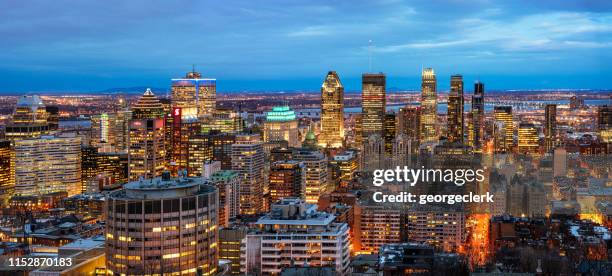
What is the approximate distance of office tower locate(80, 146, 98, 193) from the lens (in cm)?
3704

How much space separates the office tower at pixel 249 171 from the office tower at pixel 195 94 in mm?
23110

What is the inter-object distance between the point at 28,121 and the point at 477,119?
27689mm

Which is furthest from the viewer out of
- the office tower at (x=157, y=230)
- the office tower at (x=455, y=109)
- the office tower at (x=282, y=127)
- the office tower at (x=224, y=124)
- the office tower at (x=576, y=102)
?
the office tower at (x=282, y=127)

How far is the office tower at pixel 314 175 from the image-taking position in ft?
108

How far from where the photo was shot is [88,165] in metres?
38.3

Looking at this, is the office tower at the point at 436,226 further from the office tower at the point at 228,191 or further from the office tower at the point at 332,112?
the office tower at the point at 332,112

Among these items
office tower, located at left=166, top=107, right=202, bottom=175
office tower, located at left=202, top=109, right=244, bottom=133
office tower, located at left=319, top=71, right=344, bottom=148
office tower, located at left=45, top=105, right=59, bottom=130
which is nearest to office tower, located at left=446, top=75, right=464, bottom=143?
office tower, located at left=319, top=71, right=344, bottom=148

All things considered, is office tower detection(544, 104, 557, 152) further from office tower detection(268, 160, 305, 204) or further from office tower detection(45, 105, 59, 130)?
office tower detection(45, 105, 59, 130)

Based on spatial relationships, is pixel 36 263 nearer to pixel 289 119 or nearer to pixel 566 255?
pixel 566 255

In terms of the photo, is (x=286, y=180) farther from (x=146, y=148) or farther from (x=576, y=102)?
(x=576, y=102)

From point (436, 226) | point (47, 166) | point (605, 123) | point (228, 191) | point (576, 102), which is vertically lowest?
point (436, 226)

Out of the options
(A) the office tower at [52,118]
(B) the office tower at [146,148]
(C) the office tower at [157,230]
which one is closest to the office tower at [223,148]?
(B) the office tower at [146,148]

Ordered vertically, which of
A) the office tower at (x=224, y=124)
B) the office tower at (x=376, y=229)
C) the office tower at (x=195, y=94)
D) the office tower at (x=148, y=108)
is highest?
the office tower at (x=195, y=94)

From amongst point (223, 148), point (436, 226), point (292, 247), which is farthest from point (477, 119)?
point (292, 247)
